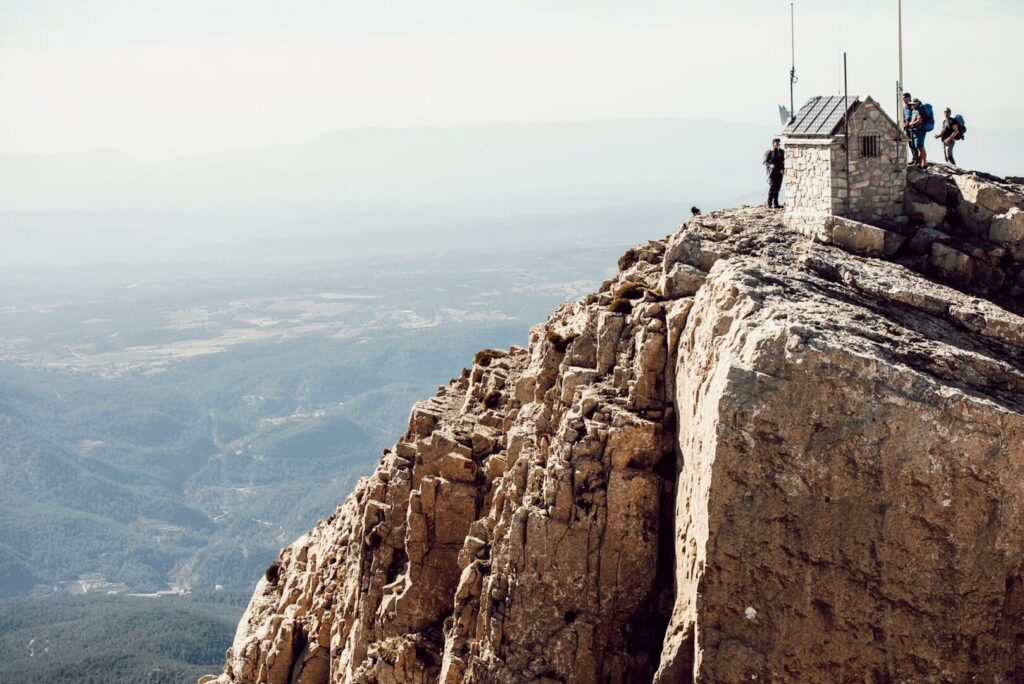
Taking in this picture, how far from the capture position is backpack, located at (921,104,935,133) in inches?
1626

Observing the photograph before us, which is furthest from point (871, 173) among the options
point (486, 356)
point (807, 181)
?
point (486, 356)

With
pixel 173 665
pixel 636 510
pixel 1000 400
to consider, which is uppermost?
pixel 1000 400

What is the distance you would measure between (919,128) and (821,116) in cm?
572

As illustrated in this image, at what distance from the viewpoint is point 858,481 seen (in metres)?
25.7

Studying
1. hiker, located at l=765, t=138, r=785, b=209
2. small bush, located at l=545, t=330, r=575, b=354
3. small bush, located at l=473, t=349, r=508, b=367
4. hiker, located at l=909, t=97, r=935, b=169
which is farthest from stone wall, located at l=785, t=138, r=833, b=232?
small bush, located at l=473, t=349, r=508, b=367

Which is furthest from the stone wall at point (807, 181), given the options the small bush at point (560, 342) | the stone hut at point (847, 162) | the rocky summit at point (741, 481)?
the small bush at point (560, 342)

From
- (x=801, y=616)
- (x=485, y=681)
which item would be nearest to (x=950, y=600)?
(x=801, y=616)

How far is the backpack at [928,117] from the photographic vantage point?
4131cm

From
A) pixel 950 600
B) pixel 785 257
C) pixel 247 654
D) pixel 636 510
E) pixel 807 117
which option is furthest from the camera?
pixel 247 654

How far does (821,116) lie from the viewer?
3669 cm

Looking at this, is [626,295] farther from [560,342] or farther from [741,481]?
[741,481]

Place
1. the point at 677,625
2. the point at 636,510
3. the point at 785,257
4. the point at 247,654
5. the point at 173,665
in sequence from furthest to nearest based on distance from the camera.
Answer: the point at 173,665
the point at 247,654
the point at 785,257
the point at 636,510
the point at 677,625

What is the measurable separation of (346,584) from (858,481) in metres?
20.7

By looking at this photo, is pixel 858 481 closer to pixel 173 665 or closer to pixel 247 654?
pixel 247 654
